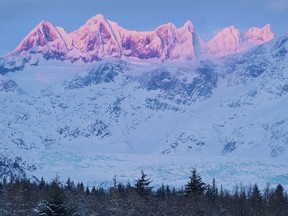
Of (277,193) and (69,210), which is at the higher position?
(277,193)

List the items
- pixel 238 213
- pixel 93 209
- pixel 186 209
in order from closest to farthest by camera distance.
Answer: pixel 186 209, pixel 93 209, pixel 238 213

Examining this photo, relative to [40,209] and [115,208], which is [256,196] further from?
[40,209]

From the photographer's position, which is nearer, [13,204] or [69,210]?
[69,210]

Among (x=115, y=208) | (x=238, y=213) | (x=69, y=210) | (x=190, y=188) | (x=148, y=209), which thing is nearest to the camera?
(x=69, y=210)

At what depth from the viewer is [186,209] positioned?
38.9m

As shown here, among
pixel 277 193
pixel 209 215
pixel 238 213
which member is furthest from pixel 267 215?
pixel 209 215

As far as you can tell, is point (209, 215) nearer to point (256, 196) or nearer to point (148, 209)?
point (148, 209)

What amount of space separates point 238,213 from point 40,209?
4064 cm

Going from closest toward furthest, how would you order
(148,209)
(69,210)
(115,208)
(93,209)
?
(69,210) < (148,209) < (115,208) < (93,209)

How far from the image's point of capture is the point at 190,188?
113ft

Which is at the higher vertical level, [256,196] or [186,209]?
[256,196]

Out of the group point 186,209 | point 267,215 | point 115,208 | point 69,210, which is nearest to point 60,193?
point 69,210

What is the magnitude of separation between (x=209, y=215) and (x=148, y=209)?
13.9 feet

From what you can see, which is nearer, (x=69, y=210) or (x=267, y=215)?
(x=69, y=210)
